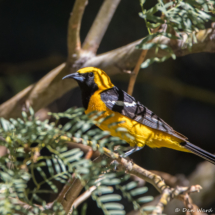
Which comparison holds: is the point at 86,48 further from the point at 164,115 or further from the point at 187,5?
the point at 187,5

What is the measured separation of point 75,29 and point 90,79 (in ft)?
1.36

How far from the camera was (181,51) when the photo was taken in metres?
1.29

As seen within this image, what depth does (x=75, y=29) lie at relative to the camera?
1.49 metres

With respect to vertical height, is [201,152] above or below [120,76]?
below

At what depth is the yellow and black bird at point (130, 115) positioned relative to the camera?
114 cm

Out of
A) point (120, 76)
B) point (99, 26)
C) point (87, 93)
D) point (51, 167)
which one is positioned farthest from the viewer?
point (120, 76)

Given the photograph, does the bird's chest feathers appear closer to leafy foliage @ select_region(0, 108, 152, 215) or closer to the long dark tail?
the long dark tail

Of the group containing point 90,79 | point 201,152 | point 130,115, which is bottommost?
point 201,152

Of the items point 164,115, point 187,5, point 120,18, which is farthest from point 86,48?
point 187,5

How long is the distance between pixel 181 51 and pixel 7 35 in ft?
4.76

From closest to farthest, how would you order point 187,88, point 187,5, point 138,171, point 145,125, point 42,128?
point 42,128 → point 187,5 → point 138,171 → point 145,125 → point 187,88

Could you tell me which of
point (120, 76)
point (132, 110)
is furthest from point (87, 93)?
point (120, 76)

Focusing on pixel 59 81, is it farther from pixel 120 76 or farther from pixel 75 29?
pixel 120 76

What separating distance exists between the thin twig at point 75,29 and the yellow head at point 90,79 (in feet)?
1.14
